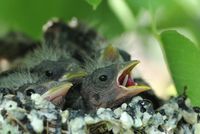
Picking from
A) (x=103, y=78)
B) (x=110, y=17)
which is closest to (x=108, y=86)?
(x=103, y=78)

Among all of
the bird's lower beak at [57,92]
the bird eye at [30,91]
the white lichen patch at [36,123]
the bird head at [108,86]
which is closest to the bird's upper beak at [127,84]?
the bird head at [108,86]

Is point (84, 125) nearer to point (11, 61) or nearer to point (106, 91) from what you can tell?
point (106, 91)

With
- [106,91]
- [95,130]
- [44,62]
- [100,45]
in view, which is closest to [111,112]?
[95,130]

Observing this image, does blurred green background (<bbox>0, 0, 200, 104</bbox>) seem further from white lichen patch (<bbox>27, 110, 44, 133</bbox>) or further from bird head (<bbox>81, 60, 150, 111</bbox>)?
white lichen patch (<bbox>27, 110, 44, 133</bbox>)

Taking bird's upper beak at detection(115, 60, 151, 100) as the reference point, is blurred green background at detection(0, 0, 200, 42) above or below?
above

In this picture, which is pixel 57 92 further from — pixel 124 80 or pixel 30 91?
pixel 124 80

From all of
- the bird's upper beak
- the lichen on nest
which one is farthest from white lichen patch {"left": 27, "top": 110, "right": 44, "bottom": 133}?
the bird's upper beak
